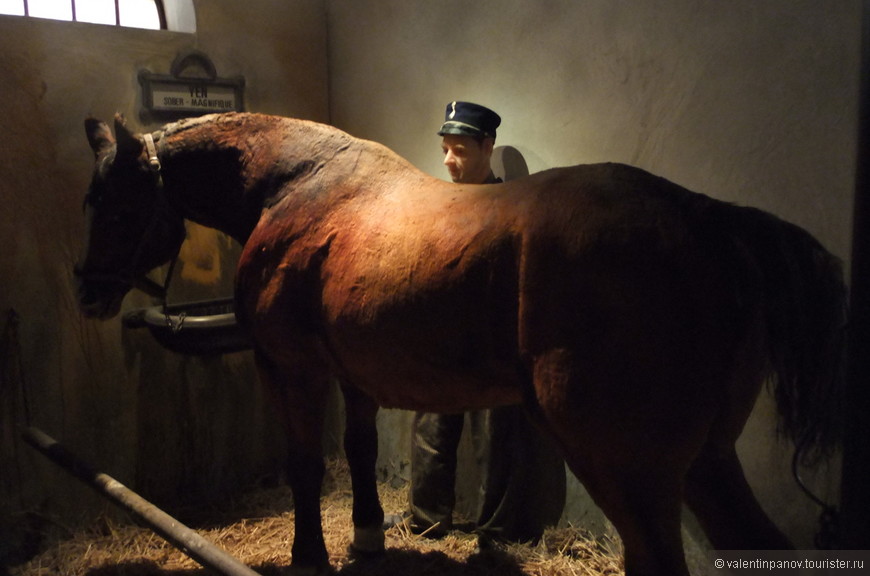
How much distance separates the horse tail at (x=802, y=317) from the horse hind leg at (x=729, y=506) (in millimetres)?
254

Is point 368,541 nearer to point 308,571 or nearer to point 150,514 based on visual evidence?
point 308,571

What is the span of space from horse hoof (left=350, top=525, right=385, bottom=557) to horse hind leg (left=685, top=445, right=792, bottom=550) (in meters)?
1.41

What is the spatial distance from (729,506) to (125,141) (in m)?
2.20

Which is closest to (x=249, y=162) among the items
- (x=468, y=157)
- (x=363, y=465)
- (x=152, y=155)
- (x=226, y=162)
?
(x=226, y=162)

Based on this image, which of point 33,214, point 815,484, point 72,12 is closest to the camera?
point 815,484

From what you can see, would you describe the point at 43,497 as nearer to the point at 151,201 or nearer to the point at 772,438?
the point at 151,201

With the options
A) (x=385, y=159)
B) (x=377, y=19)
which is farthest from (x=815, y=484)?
(x=377, y=19)

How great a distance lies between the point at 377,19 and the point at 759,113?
2.22 m

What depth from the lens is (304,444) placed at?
247 cm

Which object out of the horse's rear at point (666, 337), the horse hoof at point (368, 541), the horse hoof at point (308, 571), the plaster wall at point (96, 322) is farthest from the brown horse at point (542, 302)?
the plaster wall at point (96, 322)

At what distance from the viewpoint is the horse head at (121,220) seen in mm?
2465

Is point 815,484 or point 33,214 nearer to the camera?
point 815,484

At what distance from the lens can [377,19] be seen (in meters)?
3.83

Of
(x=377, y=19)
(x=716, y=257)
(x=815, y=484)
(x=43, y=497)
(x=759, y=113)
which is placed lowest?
(x=43, y=497)
